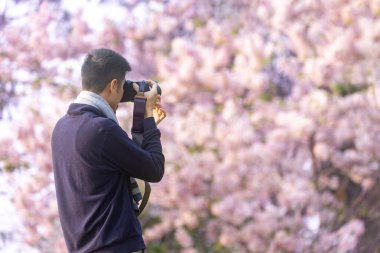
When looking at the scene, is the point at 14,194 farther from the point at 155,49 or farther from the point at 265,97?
the point at 265,97

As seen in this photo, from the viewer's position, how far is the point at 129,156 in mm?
2205

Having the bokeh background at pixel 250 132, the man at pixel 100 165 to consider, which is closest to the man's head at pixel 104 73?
the man at pixel 100 165

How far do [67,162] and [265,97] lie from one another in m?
3.99

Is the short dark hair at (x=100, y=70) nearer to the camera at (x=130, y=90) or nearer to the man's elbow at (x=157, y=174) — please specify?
the camera at (x=130, y=90)

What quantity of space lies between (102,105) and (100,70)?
10 cm

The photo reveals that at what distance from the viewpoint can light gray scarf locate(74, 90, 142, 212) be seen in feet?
7.42

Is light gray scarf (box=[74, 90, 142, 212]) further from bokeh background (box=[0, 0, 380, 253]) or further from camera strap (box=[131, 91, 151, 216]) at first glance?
bokeh background (box=[0, 0, 380, 253])

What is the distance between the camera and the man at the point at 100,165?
2199 mm

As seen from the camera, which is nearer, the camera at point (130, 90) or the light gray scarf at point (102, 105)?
the light gray scarf at point (102, 105)

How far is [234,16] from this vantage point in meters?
6.92

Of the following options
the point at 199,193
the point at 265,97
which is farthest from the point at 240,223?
the point at 265,97

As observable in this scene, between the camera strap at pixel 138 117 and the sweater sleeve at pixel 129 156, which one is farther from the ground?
the camera strap at pixel 138 117

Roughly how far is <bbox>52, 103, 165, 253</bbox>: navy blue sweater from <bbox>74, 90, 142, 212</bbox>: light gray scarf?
2 cm

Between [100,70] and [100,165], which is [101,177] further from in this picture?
[100,70]
